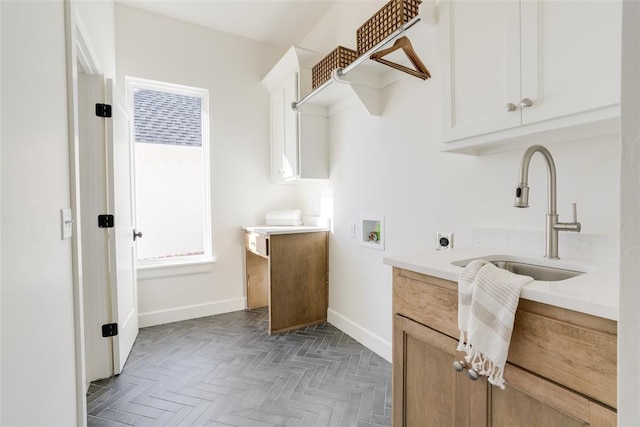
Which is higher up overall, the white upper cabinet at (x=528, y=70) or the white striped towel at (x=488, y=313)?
the white upper cabinet at (x=528, y=70)

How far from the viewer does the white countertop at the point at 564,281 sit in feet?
2.51

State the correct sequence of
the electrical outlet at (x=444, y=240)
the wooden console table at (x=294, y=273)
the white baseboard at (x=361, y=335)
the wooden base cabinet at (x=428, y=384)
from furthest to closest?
the wooden console table at (x=294, y=273) < the white baseboard at (x=361, y=335) < the electrical outlet at (x=444, y=240) < the wooden base cabinet at (x=428, y=384)

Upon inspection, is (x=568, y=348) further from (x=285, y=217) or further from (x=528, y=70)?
(x=285, y=217)

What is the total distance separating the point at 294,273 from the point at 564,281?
227 centimetres

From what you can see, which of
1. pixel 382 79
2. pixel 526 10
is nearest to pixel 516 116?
pixel 526 10

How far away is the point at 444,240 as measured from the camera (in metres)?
1.89

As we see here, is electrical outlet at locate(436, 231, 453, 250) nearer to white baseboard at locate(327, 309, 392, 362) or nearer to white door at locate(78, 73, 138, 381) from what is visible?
white baseboard at locate(327, 309, 392, 362)

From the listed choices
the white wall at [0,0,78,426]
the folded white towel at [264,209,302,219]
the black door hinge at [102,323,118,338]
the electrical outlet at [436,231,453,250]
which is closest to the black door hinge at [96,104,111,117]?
the white wall at [0,0,78,426]

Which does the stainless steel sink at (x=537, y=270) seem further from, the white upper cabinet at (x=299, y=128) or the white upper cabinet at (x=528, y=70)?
the white upper cabinet at (x=299, y=128)

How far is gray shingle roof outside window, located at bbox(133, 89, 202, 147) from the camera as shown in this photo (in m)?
3.14

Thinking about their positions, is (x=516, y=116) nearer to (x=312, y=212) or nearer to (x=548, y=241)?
(x=548, y=241)

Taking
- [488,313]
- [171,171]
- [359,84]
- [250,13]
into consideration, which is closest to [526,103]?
[488,313]

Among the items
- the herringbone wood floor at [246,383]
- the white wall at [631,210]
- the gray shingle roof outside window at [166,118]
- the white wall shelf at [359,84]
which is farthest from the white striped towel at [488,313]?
the gray shingle roof outside window at [166,118]

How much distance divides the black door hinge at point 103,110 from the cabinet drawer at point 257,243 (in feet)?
5.03
